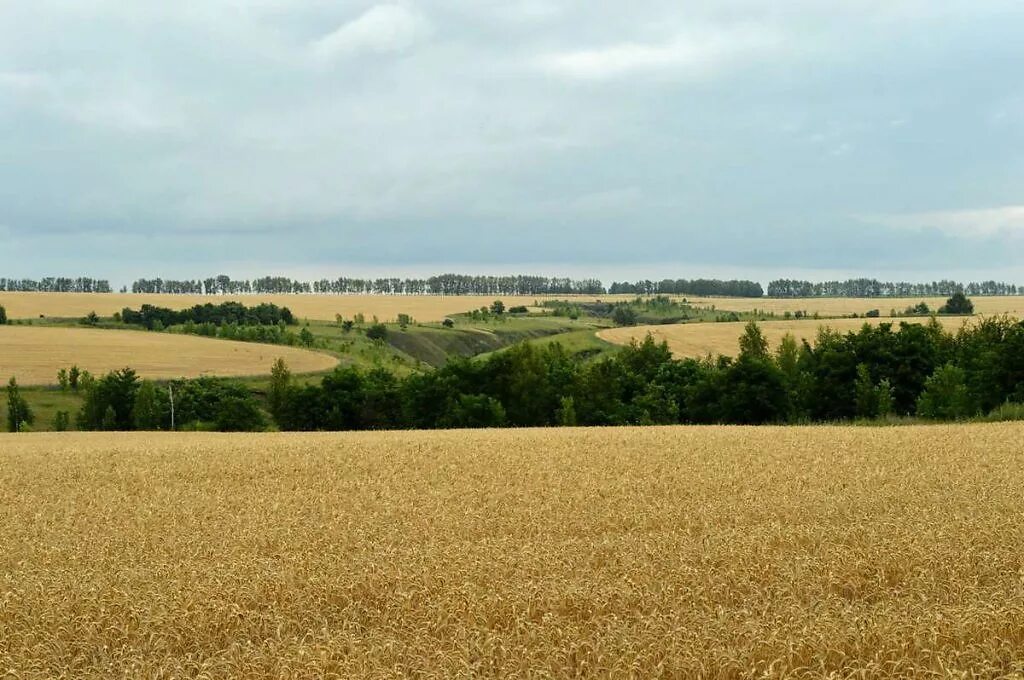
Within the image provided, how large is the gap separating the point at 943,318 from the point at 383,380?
3695 inches

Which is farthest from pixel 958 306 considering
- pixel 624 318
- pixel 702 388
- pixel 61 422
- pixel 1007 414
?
pixel 61 422

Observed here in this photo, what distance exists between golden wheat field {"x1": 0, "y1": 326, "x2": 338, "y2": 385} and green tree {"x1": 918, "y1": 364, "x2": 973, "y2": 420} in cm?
7109

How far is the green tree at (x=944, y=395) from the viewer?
5472 centimetres

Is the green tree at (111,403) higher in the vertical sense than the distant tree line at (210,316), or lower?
lower

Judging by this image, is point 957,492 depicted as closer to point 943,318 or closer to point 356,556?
point 356,556

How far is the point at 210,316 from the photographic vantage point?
169 m

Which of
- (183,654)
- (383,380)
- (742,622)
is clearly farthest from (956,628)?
(383,380)

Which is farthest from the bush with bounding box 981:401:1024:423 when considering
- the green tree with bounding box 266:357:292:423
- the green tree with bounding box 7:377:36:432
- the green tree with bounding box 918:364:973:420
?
the green tree with bounding box 7:377:36:432

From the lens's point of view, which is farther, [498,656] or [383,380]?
[383,380]

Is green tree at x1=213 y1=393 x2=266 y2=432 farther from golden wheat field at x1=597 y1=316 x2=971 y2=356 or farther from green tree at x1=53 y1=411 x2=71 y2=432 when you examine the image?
golden wheat field at x1=597 y1=316 x2=971 y2=356

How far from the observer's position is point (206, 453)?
25.9 meters

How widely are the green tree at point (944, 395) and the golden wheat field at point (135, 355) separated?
71.1 metres

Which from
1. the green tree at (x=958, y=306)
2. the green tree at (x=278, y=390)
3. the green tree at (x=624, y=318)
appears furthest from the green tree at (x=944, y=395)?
the green tree at (x=624, y=318)

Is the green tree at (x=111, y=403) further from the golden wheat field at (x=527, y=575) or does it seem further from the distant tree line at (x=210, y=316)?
the distant tree line at (x=210, y=316)
